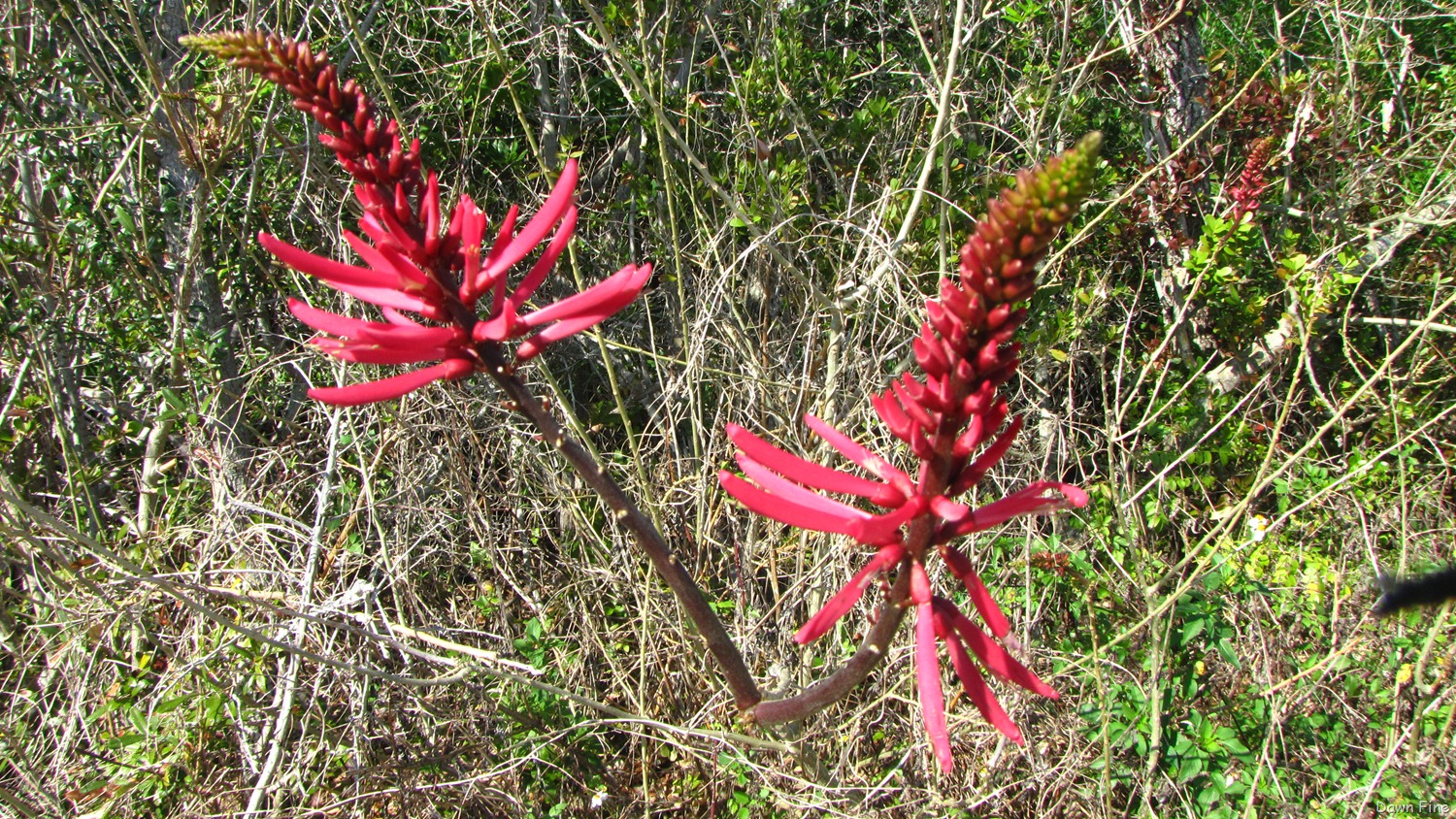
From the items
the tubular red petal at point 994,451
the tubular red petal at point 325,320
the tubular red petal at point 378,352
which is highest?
the tubular red petal at point 325,320

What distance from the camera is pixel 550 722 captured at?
7.55 feet

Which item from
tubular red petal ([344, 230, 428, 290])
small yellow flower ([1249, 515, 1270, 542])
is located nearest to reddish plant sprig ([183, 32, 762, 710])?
tubular red petal ([344, 230, 428, 290])

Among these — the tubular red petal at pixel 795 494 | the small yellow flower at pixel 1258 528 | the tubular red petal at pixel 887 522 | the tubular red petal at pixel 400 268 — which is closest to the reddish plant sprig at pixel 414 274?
the tubular red petal at pixel 400 268

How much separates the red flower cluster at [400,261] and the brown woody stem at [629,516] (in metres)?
0.03

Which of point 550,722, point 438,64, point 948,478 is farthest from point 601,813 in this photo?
point 438,64

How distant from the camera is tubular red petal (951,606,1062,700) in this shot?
0.99m

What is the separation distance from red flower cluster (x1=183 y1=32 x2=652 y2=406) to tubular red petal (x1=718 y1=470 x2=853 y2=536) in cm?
25

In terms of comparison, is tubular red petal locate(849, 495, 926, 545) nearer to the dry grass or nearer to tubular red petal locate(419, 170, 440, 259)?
tubular red petal locate(419, 170, 440, 259)

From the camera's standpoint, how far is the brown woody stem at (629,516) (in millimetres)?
958

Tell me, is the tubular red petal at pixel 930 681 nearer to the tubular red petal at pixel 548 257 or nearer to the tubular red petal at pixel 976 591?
the tubular red petal at pixel 976 591

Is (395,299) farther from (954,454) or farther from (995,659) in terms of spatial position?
(995,659)

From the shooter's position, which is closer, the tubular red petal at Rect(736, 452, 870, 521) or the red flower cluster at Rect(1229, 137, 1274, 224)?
the tubular red petal at Rect(736, 452, 870, 521)

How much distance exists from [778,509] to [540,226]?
0.45m

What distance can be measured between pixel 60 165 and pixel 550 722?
2620mm
